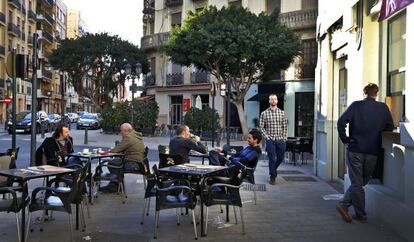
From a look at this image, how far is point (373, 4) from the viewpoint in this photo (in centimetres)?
789

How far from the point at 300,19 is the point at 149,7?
15.5 meters

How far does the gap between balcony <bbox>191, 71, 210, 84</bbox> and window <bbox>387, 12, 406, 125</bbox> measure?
29693 millimetres

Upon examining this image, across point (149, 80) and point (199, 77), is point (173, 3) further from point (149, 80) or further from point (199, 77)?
point (149, 80)

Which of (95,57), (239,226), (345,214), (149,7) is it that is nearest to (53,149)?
Result: (239,226)

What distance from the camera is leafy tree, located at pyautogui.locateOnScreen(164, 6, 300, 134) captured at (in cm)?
2591

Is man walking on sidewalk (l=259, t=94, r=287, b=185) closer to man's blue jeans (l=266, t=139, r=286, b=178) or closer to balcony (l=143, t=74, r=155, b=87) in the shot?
man's blue jeans (l=266, t=139, r=286, b=178)

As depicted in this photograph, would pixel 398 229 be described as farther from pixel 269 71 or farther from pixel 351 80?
pixel 269 71

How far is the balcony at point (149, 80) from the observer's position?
1673 inches

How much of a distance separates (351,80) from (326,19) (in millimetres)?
3082

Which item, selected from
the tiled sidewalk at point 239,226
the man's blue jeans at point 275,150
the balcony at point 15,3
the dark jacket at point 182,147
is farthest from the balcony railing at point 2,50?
the dark jacket at point 182,147

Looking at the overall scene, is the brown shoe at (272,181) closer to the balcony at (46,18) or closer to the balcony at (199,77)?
the balcony at (199,77)

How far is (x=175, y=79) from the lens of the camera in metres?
39.6

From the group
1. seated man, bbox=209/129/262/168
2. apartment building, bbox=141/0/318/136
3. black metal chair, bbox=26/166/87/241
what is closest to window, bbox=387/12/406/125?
seated man, bbox=209/129/262/168

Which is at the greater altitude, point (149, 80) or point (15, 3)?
point (15, 3)
